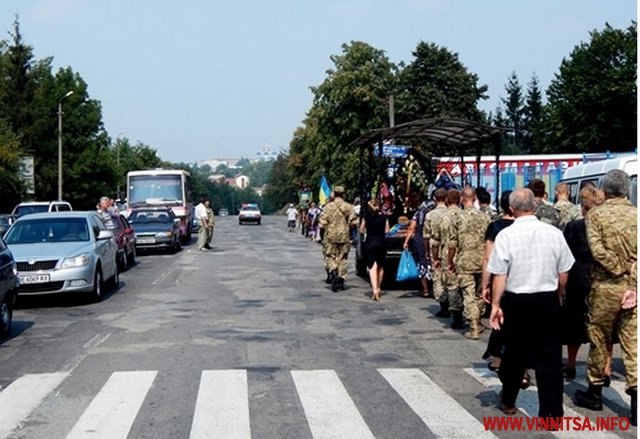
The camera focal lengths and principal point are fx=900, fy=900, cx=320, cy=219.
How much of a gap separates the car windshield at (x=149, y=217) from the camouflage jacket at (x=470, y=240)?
1990 centimetres

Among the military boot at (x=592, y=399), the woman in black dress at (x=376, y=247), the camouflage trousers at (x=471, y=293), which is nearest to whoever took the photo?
the military boot at (x=592, y=399)

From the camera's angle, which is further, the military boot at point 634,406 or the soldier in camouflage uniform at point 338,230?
the soldier in camouflage uniform at point 338,230

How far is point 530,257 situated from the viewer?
6.75m

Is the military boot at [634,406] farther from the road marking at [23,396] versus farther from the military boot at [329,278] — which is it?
the military boot at [329,278]

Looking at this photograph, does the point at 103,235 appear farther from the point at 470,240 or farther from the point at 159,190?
the point at 159,190

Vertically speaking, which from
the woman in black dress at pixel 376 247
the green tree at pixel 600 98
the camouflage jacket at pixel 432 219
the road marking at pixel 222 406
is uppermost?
the green tree at pixel 600 98

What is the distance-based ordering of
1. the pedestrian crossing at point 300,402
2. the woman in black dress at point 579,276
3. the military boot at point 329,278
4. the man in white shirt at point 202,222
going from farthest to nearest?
the man in white shirt at point 202,222 → the military boot at point 329,278 → the woman in black dress at point 579,276 → the pedestrian crossing at point 300,402

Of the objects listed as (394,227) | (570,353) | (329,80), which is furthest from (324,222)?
(329,80)

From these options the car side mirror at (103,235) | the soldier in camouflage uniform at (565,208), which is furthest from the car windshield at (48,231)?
the soldier in camouflage uniform at (565,208)

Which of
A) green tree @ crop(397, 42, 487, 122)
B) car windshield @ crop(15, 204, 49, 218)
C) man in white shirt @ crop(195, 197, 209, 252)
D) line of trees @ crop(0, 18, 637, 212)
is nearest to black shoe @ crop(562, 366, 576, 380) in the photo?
man in white shirt @ crop(195, 197, 209, 252)

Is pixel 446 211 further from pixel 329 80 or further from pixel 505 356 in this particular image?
pixel 329 80

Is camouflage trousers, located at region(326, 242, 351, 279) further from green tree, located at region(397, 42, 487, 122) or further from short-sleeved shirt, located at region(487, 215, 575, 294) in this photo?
green tree, located at region(397, 42, 487, 122)

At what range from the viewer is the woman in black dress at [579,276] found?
7.66 metres

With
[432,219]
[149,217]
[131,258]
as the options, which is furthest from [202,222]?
[432,219]
